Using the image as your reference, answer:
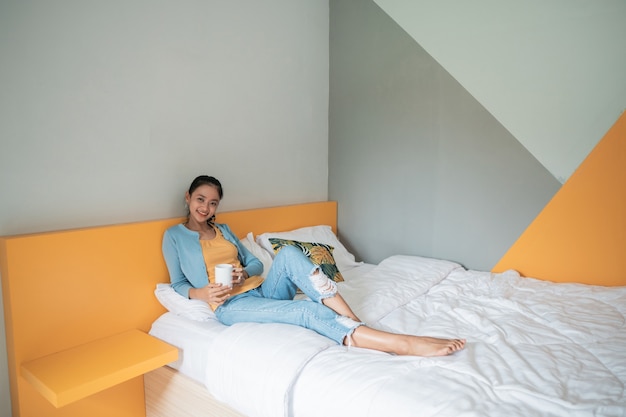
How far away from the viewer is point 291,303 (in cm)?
161

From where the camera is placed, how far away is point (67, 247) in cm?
161

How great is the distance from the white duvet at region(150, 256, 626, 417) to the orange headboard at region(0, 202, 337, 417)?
1.69ft

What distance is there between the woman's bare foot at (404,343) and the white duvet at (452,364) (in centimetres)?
3

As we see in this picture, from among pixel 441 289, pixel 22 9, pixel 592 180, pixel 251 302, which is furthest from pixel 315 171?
pixel 22 9

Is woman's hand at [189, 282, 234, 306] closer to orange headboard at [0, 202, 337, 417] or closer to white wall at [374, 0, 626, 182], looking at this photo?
orange headboard at [0, 202, 337, 417]

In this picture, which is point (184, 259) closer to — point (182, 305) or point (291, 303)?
point (182, 305)

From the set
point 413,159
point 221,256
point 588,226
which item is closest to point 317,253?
point 221,256

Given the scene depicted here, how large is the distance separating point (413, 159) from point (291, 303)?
4.79 ft

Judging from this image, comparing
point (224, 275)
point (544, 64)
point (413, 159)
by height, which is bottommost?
point (224, 275)

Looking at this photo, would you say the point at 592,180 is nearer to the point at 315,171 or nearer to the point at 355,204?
the point at 355,204

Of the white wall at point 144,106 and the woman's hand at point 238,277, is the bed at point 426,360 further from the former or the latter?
the white wall at point 144,106

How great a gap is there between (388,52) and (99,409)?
2.58 meters

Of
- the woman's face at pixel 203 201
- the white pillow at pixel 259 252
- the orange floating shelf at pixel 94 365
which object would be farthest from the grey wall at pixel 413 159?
the orange floating shelf at pixel 94 365

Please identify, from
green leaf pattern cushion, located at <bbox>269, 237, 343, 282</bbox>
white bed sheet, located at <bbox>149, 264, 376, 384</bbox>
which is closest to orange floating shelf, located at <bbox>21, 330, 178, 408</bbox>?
white bed sheet, located at <bbox>149, 264, 376, 384</bbox>
